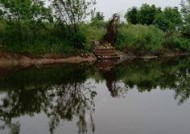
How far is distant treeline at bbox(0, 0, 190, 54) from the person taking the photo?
4159 centimetres

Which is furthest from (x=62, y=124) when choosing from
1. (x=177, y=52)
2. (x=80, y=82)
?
(x=177, y=52)

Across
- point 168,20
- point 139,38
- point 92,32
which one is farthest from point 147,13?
point 92,32

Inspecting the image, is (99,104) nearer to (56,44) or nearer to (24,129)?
(24,129)

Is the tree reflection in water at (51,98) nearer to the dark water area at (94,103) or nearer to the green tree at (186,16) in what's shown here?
the dark water area at (94,103)

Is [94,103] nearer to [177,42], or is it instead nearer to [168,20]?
[177,42]

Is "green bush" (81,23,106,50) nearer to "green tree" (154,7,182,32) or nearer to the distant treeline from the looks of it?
the distant treeline

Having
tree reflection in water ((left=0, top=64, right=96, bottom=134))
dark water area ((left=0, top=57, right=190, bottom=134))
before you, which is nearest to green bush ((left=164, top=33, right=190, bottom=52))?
dark water area ((left=0, top=57, right=190, bottom=134))

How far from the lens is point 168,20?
61938mm

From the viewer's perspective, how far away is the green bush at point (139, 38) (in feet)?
169

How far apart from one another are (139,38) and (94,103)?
34.2m

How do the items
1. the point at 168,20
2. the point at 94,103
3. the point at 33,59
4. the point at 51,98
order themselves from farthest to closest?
the point at 168,20 → the point at 33,59 → the point at 51,98 → the point at 94,103

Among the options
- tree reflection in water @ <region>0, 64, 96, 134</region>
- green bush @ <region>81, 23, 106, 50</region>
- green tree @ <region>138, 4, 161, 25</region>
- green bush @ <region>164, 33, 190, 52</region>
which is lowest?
green bush @ <region>164, 33, 190, 52</region>

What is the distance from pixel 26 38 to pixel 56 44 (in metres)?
3.00

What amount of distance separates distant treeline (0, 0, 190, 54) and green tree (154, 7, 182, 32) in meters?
2.12
